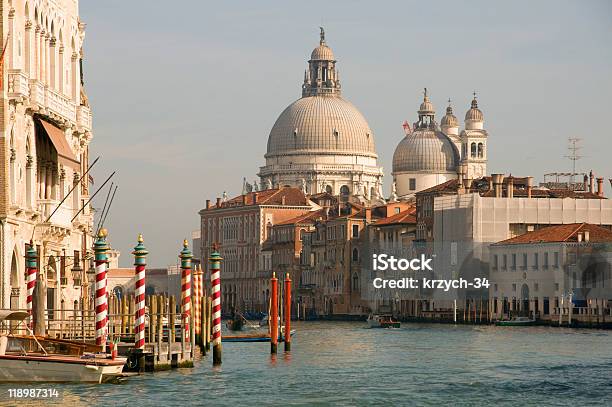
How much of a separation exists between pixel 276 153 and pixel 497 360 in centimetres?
10517

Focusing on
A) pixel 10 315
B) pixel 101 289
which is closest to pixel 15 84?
pixel 101 289

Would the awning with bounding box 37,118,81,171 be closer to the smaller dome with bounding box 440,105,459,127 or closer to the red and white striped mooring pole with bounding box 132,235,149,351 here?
the red and white striped mooring pole with bounding box 132,235,149,351

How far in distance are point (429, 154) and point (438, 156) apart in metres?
0.72

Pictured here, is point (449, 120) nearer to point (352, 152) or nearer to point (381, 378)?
point (352, 152)

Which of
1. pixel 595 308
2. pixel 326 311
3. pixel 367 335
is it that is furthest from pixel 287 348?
pixel 326 311

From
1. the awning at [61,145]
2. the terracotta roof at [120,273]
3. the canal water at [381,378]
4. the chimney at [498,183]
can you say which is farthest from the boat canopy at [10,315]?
the terracotta roof at [120,273]

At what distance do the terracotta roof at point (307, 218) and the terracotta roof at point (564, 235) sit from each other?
122 feet

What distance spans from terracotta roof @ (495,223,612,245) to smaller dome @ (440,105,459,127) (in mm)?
65298

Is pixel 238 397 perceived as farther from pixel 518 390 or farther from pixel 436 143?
pixel 436 143

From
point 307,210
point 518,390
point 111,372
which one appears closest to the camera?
point 111,372

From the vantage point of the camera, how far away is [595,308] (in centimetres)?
7531

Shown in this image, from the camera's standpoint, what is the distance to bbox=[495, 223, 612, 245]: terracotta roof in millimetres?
79950

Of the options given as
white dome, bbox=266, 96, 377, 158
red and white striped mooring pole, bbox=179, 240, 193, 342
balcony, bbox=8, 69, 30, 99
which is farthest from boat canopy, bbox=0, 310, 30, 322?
white dome, bbox=266, 96, 377, 158

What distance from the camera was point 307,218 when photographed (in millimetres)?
124562
